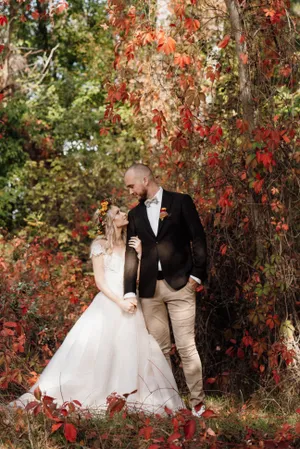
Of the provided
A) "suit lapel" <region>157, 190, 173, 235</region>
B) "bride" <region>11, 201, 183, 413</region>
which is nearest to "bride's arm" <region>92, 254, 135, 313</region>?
"bride" <region>11, 201, 183, 413</region>

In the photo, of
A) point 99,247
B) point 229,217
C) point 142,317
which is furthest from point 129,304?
point 229,217

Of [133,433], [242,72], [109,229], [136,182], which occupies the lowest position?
[133,433]

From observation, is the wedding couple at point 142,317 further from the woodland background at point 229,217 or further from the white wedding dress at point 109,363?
the woodland background at point 229,217

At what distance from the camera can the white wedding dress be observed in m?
5.33

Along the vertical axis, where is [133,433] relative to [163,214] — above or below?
below

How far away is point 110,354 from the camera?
548cm

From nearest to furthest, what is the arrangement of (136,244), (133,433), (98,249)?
(133,433), (136,244), (98,249)

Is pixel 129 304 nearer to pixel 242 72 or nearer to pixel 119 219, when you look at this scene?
pixel 119 219

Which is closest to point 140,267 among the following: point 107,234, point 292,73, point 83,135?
point 107,234

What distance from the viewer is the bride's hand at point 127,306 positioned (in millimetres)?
5477

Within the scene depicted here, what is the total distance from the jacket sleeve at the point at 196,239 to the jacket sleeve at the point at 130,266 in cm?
48

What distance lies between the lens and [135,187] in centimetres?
546

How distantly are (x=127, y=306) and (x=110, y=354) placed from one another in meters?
0.42

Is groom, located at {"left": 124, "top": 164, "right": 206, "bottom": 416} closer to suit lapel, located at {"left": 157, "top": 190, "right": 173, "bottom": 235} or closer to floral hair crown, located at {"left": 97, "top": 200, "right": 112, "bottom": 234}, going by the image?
suit lapel, located at {"left": 157, "top": 190, "right": 173, "bottom": 235}
